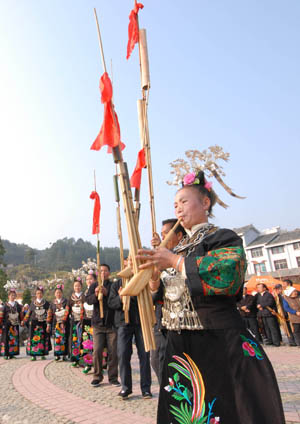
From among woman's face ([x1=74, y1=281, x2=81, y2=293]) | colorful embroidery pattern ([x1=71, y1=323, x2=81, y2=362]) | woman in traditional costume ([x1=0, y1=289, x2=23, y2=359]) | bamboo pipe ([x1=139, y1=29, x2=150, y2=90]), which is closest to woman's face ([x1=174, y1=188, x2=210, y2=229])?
bamboo pipe ([x1=139, y1=29, x2=150, y2=90])

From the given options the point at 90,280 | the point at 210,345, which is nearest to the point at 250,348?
the point at 210,345

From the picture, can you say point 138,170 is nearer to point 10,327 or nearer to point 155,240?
point 155,240

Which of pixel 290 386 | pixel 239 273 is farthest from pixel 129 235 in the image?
pixel 290 386

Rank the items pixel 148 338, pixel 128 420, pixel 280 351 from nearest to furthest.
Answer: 1. pixel 148 338
2. pixel 128 420
3. pixel 280 351

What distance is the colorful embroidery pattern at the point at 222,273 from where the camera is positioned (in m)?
1.59

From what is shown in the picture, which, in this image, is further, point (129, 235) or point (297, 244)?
point (297, 244)

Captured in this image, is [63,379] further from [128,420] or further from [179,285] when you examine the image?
[179,285]

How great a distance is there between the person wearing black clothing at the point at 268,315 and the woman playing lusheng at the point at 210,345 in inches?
346

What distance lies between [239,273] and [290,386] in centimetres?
411

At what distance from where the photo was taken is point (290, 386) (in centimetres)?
473

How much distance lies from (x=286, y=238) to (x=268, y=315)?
33.4 meters

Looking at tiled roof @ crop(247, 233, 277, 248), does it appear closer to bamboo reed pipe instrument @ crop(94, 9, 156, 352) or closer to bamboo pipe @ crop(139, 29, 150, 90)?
bamboo pipe @ crop(139, 29, 150, 90)

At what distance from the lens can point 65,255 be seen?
3639 inches

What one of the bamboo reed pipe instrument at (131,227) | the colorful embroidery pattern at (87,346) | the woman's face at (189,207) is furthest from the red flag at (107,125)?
the colorful embroidery pattern at (87,346)
